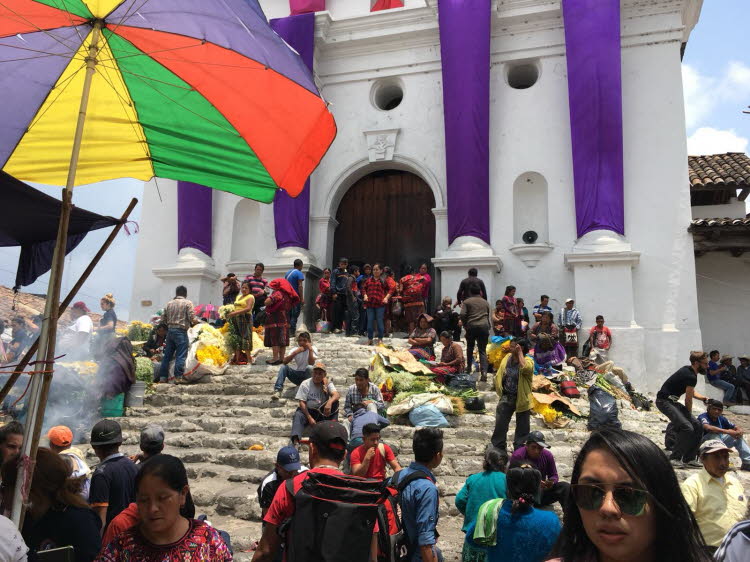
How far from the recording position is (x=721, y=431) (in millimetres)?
7238

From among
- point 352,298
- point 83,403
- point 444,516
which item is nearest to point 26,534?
point 444,516

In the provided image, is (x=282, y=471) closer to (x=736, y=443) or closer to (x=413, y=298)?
(x=736, y=443)

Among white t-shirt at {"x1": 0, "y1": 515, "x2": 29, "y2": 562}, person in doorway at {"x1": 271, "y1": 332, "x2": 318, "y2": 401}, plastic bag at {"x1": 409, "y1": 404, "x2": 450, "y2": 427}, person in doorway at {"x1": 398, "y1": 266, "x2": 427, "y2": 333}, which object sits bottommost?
plastic bag at {"x1": 409, "y1": 404, "x2": 450, "y2": 427}

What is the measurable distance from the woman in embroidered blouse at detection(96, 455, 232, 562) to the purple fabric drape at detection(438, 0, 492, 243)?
40.2 feet

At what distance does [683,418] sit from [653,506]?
6.67 metres

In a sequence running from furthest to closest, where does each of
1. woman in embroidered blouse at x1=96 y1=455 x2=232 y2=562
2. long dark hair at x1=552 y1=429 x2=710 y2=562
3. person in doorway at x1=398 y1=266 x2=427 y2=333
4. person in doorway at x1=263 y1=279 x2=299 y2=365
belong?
person in doorway at x1=398 y1=266 x2=427 y2=333
person in doorway at x1=263 y1=279 x2=299 y2=365
woman in embroidered blouse at x1=96 y1=455 x2=232 y2=562
long dark hair at x1=552 y1=429 x2=710 y2=562

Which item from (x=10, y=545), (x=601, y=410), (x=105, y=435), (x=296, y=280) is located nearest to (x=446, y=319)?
(x=296, y=280)

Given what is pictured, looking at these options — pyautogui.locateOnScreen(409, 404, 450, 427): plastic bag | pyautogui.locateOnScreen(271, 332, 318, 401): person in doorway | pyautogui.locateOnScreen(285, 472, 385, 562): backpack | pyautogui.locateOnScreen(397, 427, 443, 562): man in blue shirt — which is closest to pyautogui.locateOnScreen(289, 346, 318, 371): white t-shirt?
pyautogui.locateOnScreen(271, 332, 318, 401): person in doorway

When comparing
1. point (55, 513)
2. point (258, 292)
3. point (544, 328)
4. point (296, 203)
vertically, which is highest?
point (296, 203)

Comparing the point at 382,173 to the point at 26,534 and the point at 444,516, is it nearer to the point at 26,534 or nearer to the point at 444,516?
the point at 444,516

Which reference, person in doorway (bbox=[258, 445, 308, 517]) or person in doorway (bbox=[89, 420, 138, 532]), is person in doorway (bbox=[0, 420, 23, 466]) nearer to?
person in doorway (bbox=[89, 420, 138, 532])

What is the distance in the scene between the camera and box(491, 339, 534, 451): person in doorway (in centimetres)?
695

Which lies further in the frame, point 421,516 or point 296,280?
point 296,280

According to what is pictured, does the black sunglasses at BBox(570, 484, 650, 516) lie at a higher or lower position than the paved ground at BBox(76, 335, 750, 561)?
higher
